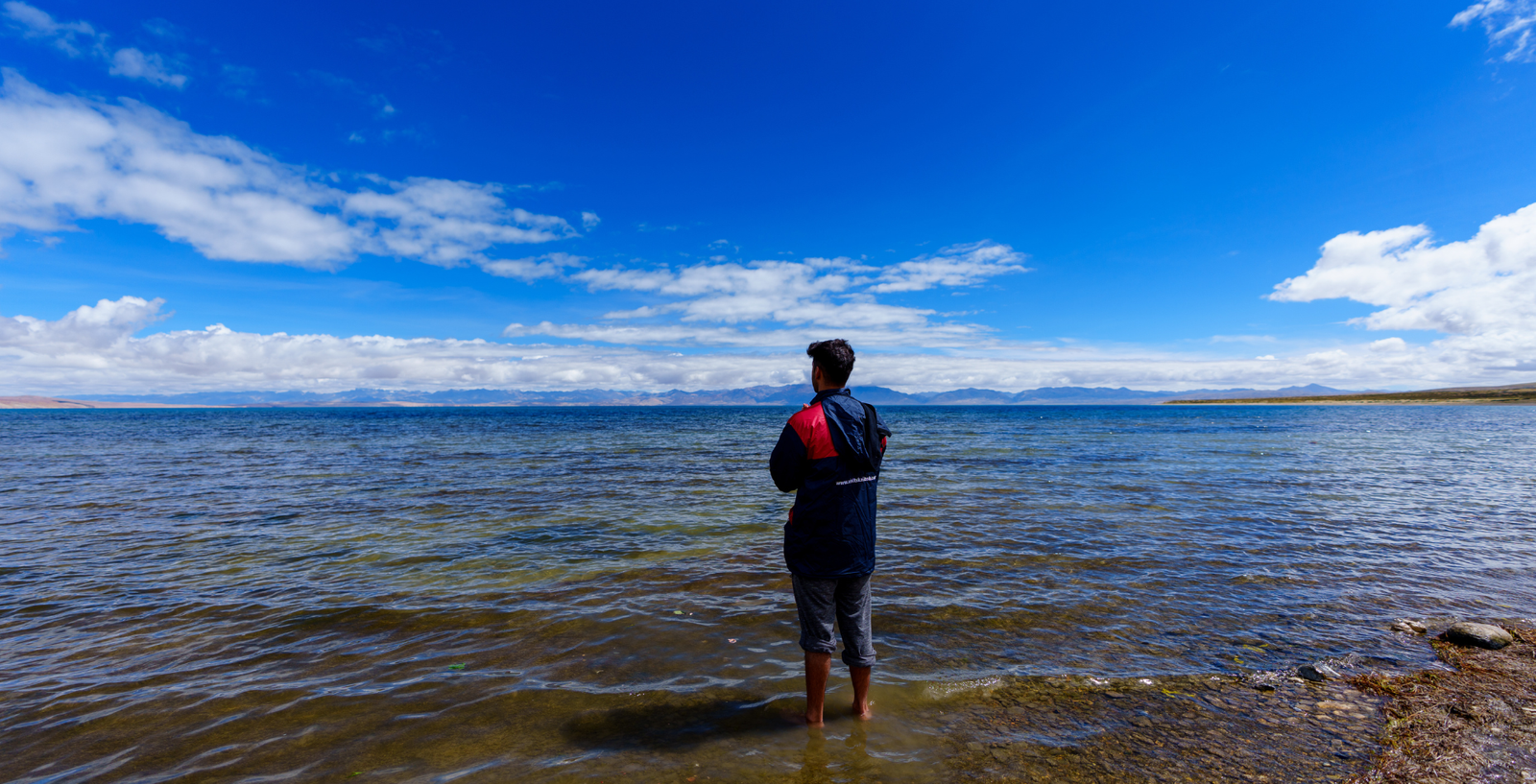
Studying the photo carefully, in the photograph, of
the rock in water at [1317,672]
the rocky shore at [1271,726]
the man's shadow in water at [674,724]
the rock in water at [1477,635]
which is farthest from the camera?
the rock in water at [1477,635]

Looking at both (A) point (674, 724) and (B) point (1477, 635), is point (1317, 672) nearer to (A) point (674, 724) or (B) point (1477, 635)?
(B) point (1477, 635)

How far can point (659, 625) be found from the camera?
8.23 meters

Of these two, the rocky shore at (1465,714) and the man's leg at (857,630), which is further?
the man's leg at (857,630)

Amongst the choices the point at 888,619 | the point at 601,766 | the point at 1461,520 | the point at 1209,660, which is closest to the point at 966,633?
the point at 888,619

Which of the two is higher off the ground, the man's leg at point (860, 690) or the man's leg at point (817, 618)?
the man's leg at point (817, 618)

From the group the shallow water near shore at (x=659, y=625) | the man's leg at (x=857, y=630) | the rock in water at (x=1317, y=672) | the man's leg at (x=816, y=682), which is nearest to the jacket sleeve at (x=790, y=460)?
the man's leg at (x=857, y=630)

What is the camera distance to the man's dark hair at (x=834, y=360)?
5410mm

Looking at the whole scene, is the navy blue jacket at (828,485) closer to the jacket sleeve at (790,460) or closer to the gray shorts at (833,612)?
the jacket sleeve at (790,460)

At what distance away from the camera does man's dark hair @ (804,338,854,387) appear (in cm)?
541

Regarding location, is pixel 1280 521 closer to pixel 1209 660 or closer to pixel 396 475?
pixel 1209 660

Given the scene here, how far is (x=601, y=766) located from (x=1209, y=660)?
678cm

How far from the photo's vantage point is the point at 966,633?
25.6 ft

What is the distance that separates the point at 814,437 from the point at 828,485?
1.42 ft

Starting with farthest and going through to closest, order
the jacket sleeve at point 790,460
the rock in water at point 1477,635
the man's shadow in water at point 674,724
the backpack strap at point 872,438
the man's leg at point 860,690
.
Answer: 1. the rock in water at point 1477,635
2. the man's leg at point 860,690
3. the man's shadow in water at point 674,724
4. the backpack strap at point 872,438
5. the jacket sleeve at point 790,460
